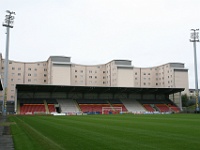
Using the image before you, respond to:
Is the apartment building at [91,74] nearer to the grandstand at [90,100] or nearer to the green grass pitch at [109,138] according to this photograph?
the grandstand at [90,100]

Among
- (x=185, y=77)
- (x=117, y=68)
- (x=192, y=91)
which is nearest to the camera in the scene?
(x=117, y=68)

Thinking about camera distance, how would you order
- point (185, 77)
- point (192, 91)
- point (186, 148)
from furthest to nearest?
1. point (192, 91)
2. point (185, 77)
3. point (186, 148)

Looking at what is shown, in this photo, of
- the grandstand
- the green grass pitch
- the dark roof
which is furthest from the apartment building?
the green grass pitch

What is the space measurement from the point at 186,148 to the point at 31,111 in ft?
177

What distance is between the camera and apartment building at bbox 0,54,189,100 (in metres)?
79.7

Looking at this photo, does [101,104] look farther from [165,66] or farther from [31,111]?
[165,66]

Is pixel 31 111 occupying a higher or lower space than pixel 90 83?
lower

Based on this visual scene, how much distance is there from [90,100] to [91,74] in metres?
21.2

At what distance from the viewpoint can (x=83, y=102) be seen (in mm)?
67875

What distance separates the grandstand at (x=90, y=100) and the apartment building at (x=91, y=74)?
1005 centimetres

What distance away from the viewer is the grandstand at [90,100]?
62.9 meters

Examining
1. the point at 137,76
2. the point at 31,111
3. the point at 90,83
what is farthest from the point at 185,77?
the point at 31,111

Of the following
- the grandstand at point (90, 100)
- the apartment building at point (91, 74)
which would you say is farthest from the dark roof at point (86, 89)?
the apartment building at point (91, 74)

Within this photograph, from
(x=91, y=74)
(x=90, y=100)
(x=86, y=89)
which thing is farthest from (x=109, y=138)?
(x=91, y=74)
